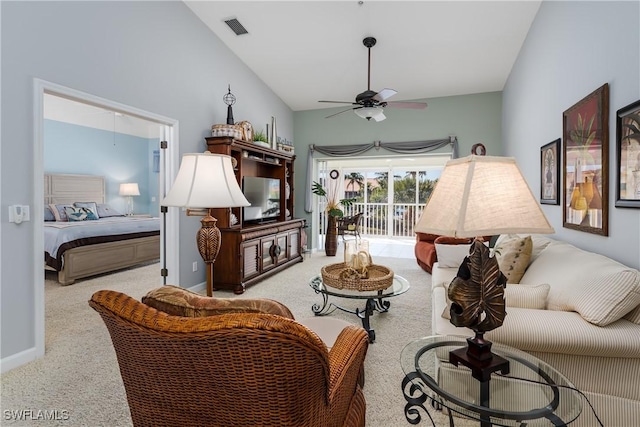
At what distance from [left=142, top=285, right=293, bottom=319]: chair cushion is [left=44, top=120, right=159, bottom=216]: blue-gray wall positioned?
280 inches

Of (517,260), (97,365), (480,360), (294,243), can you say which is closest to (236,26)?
(294,243)

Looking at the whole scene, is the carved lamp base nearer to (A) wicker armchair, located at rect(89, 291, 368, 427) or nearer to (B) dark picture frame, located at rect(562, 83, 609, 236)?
(A) wicker armchair, located at rect(89, 291, 368, 427)

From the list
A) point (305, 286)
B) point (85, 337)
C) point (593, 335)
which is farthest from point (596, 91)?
point (85, 337)

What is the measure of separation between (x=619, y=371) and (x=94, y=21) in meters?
4.14

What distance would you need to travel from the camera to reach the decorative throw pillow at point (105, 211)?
20.9ft

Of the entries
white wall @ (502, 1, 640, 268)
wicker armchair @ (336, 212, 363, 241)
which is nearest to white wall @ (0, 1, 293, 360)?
white wall @ (502, 1, 640, 268)

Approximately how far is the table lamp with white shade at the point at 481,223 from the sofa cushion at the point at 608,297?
59cm

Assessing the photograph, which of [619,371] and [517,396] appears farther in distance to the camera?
[619,371]

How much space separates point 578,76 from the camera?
240 centimetres

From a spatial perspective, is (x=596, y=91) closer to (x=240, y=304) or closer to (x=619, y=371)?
(x=619, y=371)

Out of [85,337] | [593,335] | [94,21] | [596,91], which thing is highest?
[94,21]

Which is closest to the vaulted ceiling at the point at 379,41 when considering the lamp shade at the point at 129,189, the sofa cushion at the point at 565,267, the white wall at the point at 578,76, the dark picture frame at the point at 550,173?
the white wall at the point at 578,76

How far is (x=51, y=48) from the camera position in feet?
7.79

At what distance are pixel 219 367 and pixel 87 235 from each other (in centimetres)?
465
